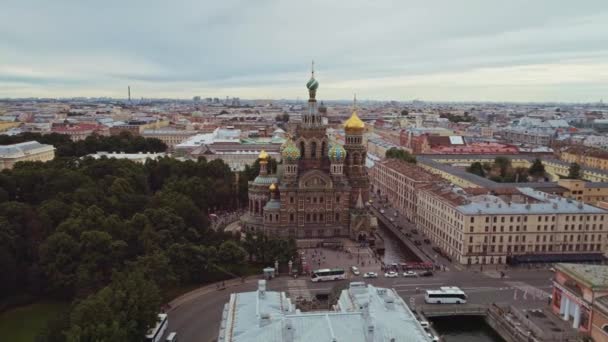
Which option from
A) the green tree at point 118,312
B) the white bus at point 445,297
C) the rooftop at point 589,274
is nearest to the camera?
the green tree at point 118,312

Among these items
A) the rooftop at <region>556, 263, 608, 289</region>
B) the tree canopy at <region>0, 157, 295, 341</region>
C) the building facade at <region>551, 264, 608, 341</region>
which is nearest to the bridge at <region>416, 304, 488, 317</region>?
the building facade at <region>551, 264, 608, 341</region>

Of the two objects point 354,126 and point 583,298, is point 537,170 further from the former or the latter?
point 583,298

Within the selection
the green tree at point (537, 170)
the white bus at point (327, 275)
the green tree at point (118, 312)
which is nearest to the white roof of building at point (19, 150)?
the green tree at point (118, 312)

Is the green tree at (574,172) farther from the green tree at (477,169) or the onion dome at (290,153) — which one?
the onion dome at (290,153)

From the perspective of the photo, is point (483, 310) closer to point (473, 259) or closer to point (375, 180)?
point (473, 259)

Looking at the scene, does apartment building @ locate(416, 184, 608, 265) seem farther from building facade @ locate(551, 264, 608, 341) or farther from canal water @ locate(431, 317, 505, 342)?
canal water @ locate(431, 317, 505, 342)

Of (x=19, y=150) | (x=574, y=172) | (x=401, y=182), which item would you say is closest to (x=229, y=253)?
(x=401, y=182)
